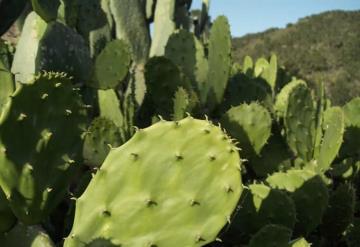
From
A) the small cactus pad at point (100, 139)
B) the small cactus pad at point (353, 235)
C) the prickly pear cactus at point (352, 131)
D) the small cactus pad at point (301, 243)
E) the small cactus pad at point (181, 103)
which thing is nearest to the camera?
the small cactus pad at point (301, 243)

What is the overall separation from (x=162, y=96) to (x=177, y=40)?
65 centimetres

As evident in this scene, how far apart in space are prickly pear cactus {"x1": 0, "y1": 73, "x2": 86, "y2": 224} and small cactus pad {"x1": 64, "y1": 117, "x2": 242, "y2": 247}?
18 cm

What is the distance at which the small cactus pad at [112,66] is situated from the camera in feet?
8.71

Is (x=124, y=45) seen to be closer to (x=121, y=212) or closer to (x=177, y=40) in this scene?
(x=177, y=40)

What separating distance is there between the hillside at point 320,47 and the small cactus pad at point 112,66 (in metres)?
19.5

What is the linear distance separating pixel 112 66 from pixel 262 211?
1.02 meters

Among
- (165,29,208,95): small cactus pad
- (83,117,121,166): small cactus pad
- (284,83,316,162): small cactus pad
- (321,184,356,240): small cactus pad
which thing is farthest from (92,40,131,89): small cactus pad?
(321,184,356,240): small cactus pad

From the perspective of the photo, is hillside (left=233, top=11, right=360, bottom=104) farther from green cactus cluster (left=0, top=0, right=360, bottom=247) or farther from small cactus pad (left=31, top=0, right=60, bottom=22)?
small cactus pad (left=31, top=0, right=60, bottom=22)

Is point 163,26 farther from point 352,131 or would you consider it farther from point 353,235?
point 353,235

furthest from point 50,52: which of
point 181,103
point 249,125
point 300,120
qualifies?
point 300,120

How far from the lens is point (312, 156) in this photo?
3242 mm

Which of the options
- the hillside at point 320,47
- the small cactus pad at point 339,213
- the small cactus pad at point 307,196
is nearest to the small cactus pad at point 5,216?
the small cactus pad at point 307,196

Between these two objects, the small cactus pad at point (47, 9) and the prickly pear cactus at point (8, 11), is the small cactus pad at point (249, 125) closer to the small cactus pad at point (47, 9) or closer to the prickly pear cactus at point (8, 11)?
the small cactus pad at point (47, 9)

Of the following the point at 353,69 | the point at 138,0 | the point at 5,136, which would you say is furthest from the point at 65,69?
the point at 353,69
